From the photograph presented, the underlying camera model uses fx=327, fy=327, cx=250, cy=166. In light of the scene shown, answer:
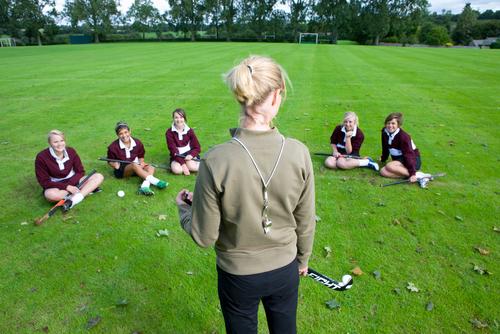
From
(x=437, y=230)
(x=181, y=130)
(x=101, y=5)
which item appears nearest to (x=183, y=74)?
(x=181, y=130)

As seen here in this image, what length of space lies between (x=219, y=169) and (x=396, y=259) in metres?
3.74

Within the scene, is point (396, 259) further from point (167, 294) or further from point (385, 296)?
point (167, 294)

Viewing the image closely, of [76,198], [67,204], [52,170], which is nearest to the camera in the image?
[67,204]

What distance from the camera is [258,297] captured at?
2.04 meters

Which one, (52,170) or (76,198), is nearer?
(76,198)

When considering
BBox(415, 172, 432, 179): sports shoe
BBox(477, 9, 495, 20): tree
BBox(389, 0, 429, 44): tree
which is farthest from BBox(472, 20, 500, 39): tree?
BBox(415, 172, 432, 179): sports shoe

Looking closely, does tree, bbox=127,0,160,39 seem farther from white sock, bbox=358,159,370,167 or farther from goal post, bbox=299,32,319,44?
white sock, bbox=358,159,370,167

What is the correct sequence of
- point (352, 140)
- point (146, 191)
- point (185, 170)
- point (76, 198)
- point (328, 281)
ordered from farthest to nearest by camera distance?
1. point (352, 140)
2. point (185, 170)
3. point (146, 191)
4. point (76, 198)
5. point (328, 281)

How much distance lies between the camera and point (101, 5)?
7200 cm

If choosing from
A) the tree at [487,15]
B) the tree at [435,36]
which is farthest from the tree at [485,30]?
the tree at [487,15]

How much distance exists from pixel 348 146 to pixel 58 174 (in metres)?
5.74

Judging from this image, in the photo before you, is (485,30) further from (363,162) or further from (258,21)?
(363,162)

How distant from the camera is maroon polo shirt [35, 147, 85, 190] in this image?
5.67 metres

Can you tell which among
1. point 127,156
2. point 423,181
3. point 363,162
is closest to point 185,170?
point 127,156
